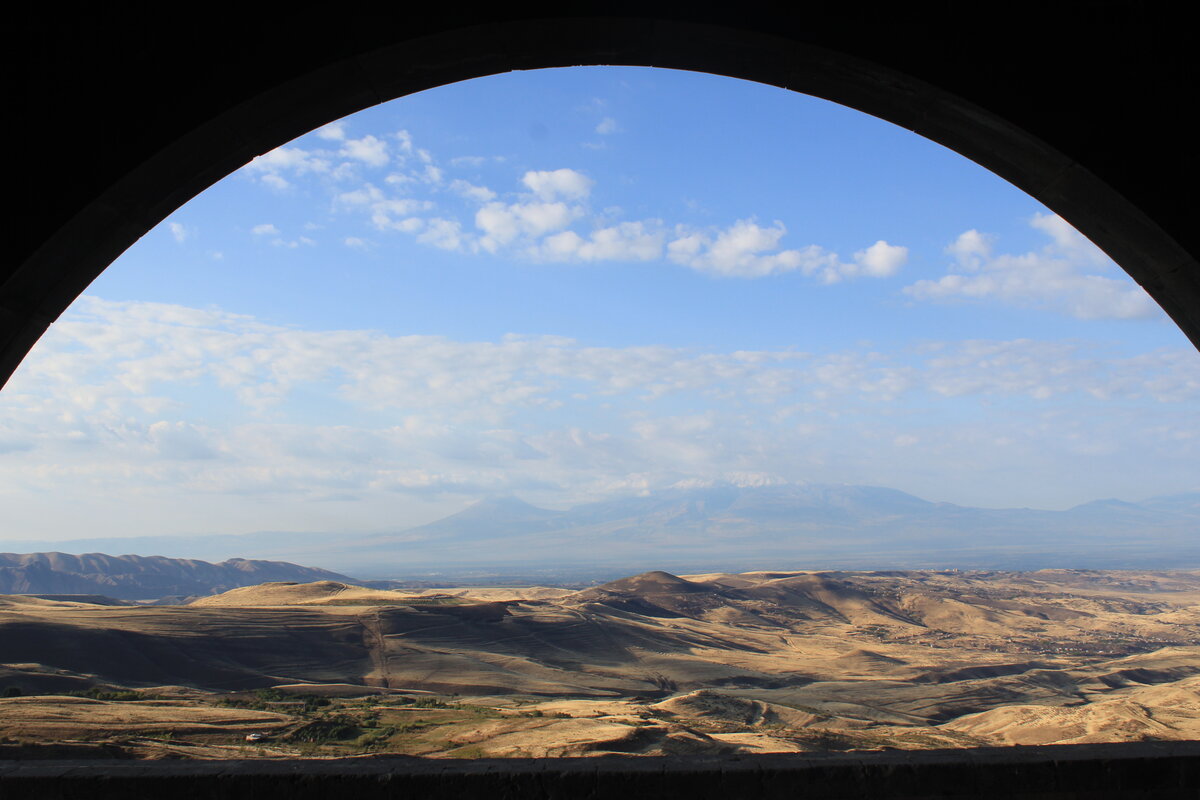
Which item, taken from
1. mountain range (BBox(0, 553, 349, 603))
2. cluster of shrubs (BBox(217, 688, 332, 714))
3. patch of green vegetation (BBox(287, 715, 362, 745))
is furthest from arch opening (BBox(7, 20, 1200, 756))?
mountain range (BBox(0, 553, 349, 603))

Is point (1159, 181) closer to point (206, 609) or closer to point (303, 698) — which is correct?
point (303, 698)

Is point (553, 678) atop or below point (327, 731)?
below

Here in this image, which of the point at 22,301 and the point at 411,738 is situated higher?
the point at 22,301

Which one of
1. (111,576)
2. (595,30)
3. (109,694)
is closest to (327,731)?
(109,694)

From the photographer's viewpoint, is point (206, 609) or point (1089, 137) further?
point (206, 609)

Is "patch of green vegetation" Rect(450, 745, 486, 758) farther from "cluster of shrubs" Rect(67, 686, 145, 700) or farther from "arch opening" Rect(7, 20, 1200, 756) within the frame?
"cluster of shrubs" Rect(67, 686, 145, 700)

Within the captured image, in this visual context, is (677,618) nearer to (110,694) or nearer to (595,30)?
(110,694)

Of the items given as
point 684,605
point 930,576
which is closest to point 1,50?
point 684,605
